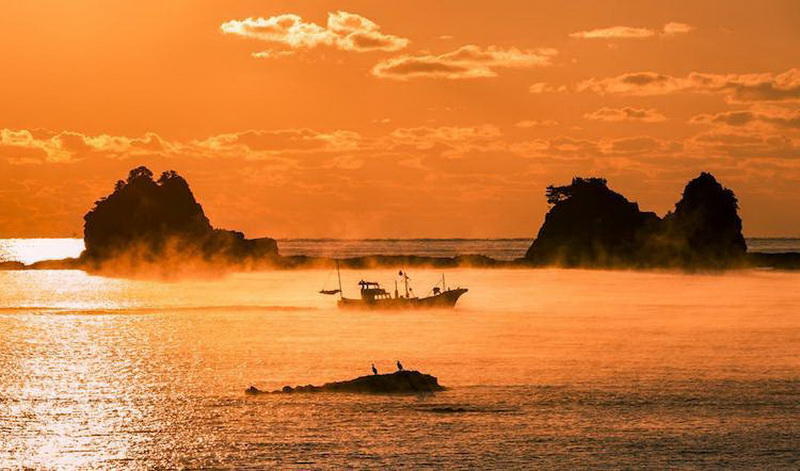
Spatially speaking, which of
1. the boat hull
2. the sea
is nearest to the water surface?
the sea

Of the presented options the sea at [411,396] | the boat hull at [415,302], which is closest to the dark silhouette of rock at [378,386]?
the sea at [411,396]

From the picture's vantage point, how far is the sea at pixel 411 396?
167 ft

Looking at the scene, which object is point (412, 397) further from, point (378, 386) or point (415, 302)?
point (415, 302)

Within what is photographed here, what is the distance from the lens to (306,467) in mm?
47781

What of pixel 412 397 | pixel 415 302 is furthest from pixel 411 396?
pixel 415 302

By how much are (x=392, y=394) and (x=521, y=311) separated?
84011 millimetres

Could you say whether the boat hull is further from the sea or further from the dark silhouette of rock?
the dark silhouette of rock

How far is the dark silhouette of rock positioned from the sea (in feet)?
4.34

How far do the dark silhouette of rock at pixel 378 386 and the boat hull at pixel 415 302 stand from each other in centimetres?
8330

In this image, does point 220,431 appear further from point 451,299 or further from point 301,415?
point 451,299

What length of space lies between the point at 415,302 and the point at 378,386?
280 feet

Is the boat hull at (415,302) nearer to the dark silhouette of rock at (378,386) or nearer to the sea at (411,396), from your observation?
the sea at (411,396)

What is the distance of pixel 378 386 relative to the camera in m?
67.8

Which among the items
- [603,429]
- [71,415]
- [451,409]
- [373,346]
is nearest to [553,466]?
[603,429]
